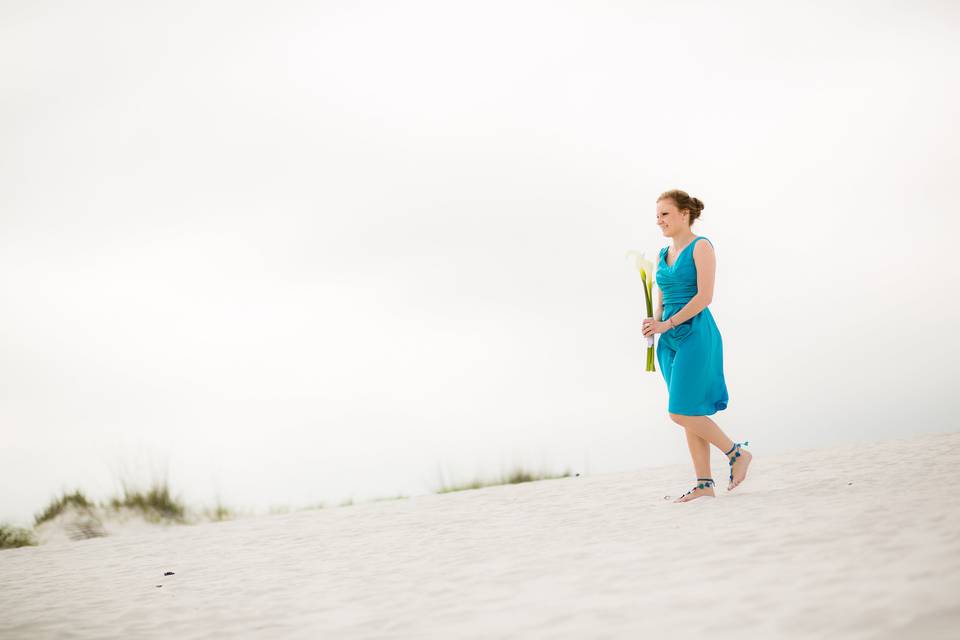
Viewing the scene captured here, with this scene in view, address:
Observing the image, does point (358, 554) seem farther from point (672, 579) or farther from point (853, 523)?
point (853, 523)

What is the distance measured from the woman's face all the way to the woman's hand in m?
0.60

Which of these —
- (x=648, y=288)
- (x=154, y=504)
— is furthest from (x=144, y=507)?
(x=648, y=288)

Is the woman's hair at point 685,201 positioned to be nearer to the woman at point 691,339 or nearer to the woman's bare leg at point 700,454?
the woman at point 691,339

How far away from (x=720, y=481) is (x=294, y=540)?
10.8ft

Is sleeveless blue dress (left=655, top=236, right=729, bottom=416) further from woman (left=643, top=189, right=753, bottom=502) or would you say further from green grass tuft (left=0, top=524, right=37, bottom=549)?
green grass tuft (left=0, top=524, right=37, bottom=549)

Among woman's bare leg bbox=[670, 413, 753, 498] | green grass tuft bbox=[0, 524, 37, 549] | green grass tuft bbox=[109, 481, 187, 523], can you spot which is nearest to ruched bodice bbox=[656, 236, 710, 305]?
woman's bare leg bbox=[670, 413, 753, 498]

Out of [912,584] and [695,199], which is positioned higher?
[695,199]

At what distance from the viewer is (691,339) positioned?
220 inches

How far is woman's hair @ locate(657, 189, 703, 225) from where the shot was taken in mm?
5719

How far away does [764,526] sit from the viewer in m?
4.25

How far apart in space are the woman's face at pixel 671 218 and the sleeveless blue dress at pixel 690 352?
6.2 inches

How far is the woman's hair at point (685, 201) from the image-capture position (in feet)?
18.8

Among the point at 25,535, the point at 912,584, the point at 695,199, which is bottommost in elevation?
the point at 912,584

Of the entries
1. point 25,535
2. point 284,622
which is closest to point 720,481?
point 284,622
